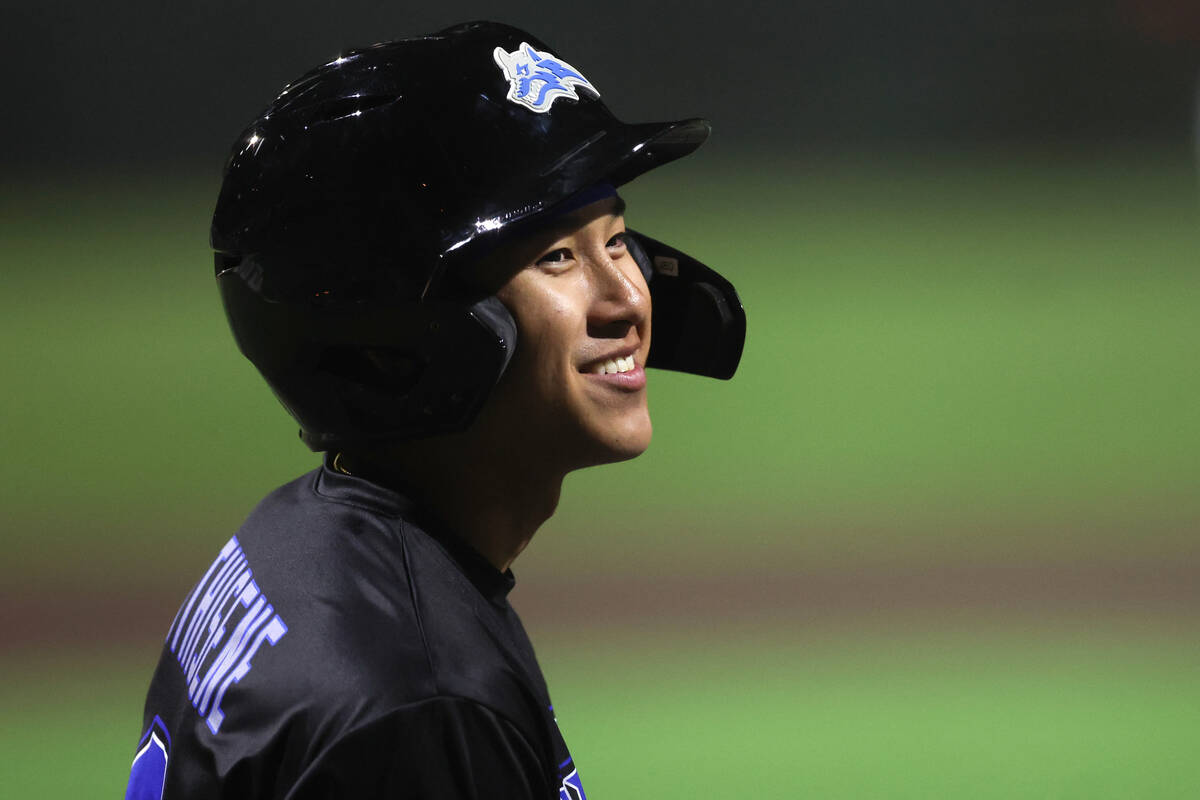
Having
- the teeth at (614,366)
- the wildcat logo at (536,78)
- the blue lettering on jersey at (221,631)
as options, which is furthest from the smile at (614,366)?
the blue lettering on jersey at (221,631)

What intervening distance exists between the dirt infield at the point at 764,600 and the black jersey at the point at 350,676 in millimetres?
2177

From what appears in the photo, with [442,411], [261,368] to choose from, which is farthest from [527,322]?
[261,368]

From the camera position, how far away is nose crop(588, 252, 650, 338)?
4.00 ft

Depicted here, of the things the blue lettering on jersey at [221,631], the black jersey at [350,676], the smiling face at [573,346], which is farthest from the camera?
the smiling face at [573,346]

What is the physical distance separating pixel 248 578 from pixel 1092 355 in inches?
134

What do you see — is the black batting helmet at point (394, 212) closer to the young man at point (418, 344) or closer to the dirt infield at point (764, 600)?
the young man at point (418, 344)

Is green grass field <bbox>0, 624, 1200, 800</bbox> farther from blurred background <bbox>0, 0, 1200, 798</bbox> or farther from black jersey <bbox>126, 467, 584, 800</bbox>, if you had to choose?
black jersey <bbox>126, 467, 584, 800</bbox>

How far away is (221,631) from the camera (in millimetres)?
1138

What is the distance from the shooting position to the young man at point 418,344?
109cm

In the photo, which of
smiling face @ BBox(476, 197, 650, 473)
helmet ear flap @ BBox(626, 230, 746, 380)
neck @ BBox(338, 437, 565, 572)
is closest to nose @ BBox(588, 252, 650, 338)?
smiling face @ BBox(476, 197, 650, 473)

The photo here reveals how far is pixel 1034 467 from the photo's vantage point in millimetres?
3768

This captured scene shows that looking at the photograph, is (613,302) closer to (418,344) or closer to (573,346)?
(573,346)

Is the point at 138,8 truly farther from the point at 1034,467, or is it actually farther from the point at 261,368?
the point at 261,368

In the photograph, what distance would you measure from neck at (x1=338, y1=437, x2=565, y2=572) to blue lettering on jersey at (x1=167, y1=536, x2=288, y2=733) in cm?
14
